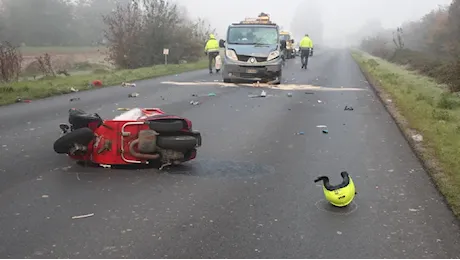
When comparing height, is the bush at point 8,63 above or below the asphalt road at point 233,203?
above

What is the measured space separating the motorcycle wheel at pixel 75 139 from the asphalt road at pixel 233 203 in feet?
0.98

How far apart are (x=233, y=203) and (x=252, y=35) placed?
1491 cm

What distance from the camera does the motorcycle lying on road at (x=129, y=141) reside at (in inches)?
226

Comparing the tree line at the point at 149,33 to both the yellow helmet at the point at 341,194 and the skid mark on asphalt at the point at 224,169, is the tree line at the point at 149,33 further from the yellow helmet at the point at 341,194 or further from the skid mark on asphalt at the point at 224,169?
the yellow helmet at the point at 341,194

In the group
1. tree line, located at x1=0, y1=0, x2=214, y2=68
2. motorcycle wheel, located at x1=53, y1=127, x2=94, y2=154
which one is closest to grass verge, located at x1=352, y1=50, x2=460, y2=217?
motorcycle wheel, located at x1=53, y1=127, x2=94, y2=154

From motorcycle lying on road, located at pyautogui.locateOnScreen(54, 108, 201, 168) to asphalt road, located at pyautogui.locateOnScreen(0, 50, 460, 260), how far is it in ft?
0.59

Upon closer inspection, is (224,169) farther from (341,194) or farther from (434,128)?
(434,128)

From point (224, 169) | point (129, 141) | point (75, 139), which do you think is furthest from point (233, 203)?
point (75, 139)

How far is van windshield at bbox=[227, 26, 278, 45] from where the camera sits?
18906 mm

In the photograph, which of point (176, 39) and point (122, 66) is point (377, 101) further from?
point (176, 39)

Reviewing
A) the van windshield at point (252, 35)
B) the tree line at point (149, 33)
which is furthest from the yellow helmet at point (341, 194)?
the tree line at point (149, 33)

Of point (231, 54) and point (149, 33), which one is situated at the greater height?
point (149, 33)

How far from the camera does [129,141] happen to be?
580cm

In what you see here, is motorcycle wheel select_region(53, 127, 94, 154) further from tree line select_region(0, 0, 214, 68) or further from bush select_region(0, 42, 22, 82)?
tree line select_region(0, 0, 214, 68)
